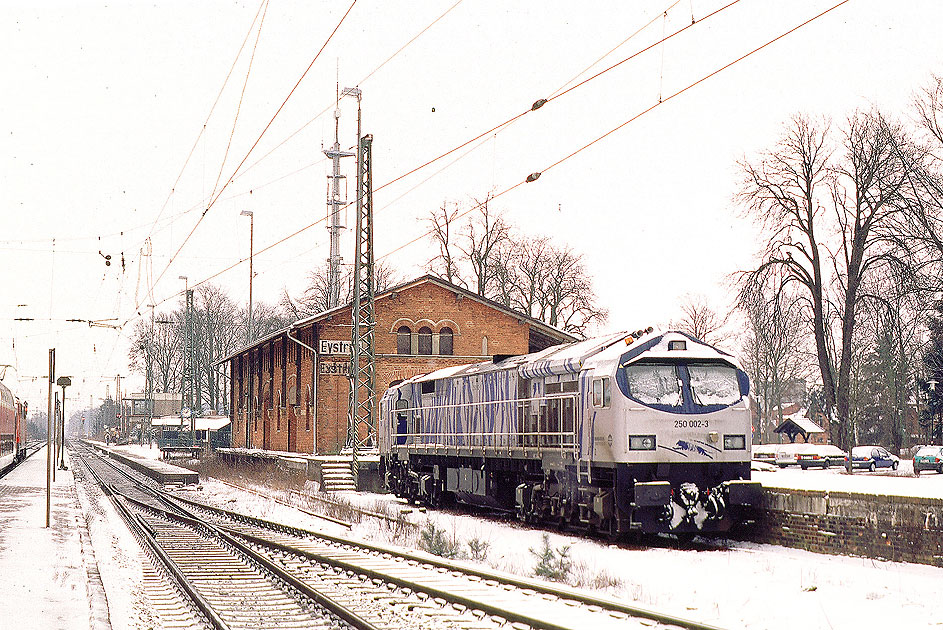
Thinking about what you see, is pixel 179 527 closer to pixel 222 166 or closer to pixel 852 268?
pixel 222 166

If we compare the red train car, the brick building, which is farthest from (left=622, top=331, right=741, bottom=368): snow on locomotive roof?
the red train car

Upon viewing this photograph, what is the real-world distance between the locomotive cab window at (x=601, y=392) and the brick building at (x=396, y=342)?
966 inches

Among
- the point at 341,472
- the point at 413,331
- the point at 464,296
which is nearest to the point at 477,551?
the point at 341,472

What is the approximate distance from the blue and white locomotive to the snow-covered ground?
0.64 meters

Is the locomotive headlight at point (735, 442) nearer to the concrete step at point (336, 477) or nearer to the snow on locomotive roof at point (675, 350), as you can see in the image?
the snow on locomotive roof at point (675, 350)

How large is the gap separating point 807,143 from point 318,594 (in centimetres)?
3725

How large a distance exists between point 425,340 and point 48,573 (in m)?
32.3

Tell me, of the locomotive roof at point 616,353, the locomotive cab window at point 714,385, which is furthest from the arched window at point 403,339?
the locomotive cab window at point 714,385

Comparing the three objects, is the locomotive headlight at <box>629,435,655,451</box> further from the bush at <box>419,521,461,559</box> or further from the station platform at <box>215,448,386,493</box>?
the station platform at <box>215,448,386,493</box>

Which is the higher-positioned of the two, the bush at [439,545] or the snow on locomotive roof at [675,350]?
the snow on locomotive roof at [675,350]

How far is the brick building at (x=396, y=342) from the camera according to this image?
43.8m

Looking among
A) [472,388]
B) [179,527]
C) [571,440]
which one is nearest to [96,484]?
[179,527]

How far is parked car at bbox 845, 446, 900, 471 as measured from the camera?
43812 millimetres

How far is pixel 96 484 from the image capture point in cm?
4197
